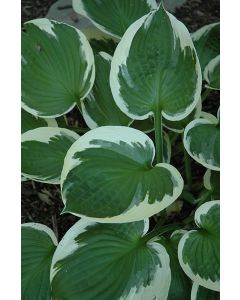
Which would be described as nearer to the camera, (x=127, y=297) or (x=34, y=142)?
(x=127, y=297)

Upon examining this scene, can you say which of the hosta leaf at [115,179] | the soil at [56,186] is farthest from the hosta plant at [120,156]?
the soil at [56,186]

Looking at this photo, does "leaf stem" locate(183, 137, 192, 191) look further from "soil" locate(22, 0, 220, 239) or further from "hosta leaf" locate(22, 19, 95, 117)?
"hosta leaf" locate(22, 19, 95, 117)

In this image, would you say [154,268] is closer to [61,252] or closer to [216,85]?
[61,252]

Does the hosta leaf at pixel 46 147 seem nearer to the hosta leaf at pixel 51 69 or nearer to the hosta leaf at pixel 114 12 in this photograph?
the hosta leaf at pixel 51 69

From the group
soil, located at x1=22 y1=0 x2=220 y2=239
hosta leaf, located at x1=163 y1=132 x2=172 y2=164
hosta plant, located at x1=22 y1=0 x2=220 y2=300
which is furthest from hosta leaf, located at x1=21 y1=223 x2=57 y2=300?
→ hosta leaf, located at x1=163 y1=132 x2=172 y2=164

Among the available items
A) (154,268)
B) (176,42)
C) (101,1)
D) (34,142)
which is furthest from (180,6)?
(154,268)

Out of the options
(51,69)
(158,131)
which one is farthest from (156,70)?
(51,69)
